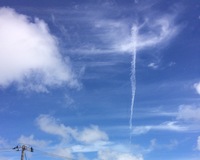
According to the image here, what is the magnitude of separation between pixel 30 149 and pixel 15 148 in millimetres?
3366

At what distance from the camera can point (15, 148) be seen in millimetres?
79188

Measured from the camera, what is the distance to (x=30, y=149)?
80.2 m
